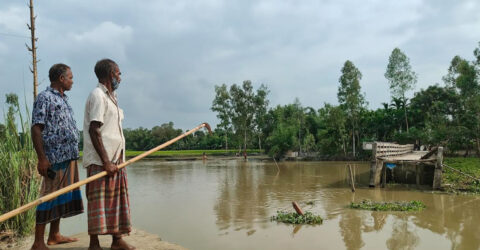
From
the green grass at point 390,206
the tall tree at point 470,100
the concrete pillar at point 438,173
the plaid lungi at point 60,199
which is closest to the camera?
the plaid lungi at point 60,199

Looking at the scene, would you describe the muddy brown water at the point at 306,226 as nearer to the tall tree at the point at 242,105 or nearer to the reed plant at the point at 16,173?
the reed plant at the point at 16,173

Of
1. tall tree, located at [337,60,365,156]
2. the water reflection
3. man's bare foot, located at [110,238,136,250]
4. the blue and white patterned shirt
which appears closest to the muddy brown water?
the water reflection

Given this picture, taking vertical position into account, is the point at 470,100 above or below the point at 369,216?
above

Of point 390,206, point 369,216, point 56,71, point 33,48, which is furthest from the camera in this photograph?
point 390,206

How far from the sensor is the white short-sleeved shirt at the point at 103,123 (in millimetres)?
3109

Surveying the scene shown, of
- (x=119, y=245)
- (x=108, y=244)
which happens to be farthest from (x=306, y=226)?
(x=119, y=245)

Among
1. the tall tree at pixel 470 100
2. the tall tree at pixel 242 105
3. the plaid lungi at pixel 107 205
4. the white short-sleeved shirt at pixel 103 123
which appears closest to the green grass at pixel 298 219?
the plaid lungi at pixel 107 205

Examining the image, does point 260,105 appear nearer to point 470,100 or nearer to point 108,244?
point 470,100

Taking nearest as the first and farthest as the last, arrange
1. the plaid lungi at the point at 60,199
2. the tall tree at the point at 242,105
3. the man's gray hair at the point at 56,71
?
the plaid lungi at the point at 60,199 < the man's gray hair at the point at 56,71 < the tall tree at the point at 242,105

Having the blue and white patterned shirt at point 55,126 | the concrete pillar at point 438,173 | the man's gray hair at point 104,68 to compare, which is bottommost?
the concrete pillar at point 438,173

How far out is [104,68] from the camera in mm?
3361

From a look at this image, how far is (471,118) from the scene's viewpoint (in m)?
24.6

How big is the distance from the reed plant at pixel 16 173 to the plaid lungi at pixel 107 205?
1777mm

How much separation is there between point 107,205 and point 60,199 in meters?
0.63
